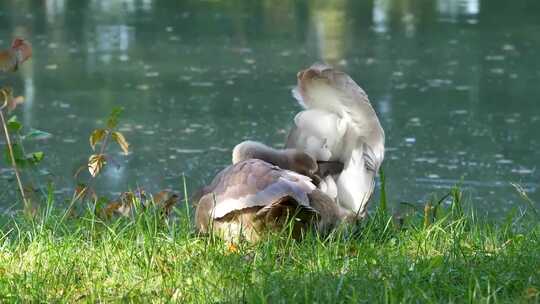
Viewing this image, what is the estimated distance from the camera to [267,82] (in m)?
10.0

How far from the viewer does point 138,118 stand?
8.67 meters

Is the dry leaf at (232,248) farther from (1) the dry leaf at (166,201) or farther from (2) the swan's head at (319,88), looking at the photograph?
(2) the swan's head at (319,88)

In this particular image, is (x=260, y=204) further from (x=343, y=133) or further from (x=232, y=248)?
(x=343, y=133)

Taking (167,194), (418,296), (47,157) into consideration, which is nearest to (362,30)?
(47,157)

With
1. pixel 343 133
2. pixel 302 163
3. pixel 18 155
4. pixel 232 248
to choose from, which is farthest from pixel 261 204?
pixel 18 155

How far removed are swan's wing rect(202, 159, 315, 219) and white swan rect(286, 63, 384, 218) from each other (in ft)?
0.79

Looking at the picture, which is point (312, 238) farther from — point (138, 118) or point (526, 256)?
point (138, 118)

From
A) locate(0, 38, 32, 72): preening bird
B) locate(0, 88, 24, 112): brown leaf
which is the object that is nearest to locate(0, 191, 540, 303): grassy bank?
locate(0, 88, 24, 112): brown leaf

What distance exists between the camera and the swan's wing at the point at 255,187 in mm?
3338

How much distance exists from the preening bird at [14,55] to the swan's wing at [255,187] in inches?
32.8

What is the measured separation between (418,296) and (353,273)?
0.28m

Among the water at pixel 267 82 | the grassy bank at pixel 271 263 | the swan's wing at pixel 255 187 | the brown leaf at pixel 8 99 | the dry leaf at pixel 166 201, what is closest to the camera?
the grassy bank at pixel 271 263

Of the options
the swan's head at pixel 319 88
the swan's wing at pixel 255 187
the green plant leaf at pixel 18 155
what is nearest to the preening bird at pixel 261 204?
the swan's wing at pixel 255 187

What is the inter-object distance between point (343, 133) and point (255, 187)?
442mm
